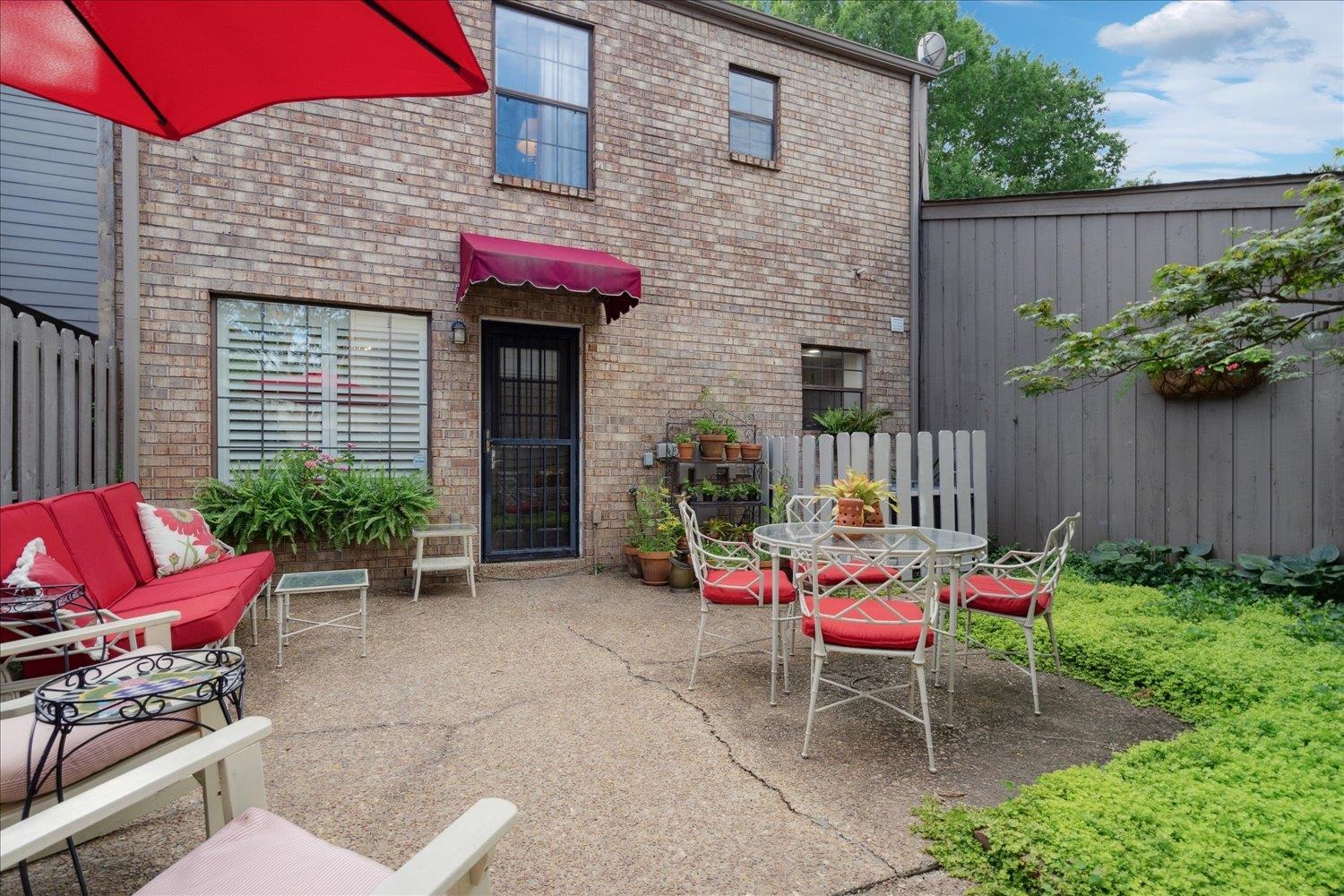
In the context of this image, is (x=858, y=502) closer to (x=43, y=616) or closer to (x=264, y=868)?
(x=264, y=868)

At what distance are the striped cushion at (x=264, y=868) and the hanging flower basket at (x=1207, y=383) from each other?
6.19 meters

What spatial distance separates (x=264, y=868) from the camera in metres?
1.33

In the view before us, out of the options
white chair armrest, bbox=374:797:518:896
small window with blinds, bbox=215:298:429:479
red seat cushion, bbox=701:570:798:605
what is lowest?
red seat cushion, bbox=701:570:798:605

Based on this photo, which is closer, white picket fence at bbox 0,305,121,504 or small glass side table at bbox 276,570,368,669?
white picket fence at bbox 0,305,121,504

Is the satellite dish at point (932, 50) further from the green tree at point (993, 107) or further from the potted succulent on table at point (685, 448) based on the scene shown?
the green tree at point (993, 107)

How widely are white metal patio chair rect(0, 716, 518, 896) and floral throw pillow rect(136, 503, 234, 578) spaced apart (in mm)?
3204

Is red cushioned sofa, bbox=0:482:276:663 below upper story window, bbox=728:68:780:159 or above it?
below

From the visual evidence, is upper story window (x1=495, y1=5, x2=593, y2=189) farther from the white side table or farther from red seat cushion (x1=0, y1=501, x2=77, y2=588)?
red seat cushion (x1=0, y1=501, x2=77, y2=588)

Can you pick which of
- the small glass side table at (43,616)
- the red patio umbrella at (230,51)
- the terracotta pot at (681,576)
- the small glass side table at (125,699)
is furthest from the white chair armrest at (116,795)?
the terracotta pot at (681,576)

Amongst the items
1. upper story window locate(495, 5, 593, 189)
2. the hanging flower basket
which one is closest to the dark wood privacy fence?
the hanging flower basket

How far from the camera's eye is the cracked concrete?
206 centimetres

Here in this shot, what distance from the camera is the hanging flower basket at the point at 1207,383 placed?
5535 millimetres

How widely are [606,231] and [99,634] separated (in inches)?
216

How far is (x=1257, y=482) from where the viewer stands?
5707mm
